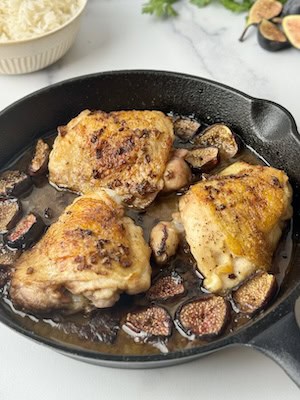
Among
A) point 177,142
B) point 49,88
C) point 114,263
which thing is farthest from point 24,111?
point 114,263

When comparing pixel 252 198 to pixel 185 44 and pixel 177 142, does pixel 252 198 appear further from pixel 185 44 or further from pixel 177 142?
pixel 185 44

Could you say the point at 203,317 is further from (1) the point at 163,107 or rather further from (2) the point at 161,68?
(2) the point at 161,68

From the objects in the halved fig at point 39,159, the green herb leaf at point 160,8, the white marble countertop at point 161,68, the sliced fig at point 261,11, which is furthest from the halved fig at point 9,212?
the sliced fig at point 261,11

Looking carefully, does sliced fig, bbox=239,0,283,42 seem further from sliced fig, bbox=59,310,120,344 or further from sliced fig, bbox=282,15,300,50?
sliced fig, bbox=59,310,120,344

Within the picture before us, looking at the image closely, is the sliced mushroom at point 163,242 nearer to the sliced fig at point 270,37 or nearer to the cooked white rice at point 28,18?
the cooked white rice at point 28,18

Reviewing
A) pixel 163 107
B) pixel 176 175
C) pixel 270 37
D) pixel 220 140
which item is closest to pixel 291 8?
pixel 270 37

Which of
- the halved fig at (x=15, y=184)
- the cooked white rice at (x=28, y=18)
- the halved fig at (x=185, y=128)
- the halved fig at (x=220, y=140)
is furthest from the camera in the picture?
the cooked white rice at (x=28, y=18)
